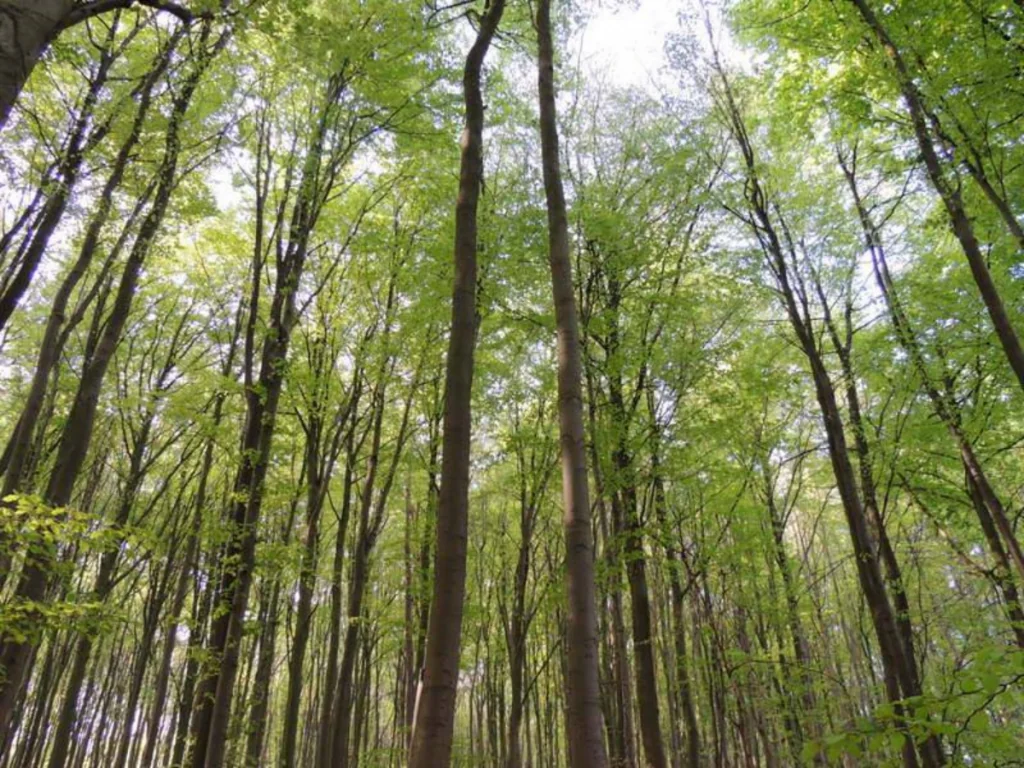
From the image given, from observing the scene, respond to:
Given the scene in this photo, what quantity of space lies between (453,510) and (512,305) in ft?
23.5

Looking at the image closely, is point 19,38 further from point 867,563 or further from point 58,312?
point 867,563

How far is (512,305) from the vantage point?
1101 centimetres

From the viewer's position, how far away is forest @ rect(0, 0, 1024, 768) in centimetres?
630

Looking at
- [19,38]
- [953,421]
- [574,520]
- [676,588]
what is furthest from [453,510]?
[676,588]

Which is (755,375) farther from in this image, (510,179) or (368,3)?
(368,3)

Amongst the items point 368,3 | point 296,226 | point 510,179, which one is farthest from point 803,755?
point 510,179

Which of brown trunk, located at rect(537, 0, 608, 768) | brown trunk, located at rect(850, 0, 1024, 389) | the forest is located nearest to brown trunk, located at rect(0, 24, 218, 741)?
the forest

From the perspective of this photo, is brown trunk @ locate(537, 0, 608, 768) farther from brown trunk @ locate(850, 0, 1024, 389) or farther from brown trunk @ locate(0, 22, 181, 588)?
brown trunk @ locate(0, 22, 181, 588)

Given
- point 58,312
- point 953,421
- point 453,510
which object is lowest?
point 453,510

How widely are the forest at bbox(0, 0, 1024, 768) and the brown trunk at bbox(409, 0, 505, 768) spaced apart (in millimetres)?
27

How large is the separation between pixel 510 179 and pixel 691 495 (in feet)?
26.6

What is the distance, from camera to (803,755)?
174cm

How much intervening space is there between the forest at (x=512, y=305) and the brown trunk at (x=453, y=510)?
0.09ft

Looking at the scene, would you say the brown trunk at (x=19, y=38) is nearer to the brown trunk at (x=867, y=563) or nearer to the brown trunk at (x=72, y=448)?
the brown trunk at (x=72, y=448)
